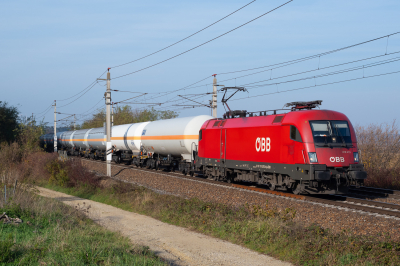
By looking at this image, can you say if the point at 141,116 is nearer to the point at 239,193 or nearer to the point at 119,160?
the point at 119,160

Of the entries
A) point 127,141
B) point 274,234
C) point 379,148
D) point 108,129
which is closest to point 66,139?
point 127,141

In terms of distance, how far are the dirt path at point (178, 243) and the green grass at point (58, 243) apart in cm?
69

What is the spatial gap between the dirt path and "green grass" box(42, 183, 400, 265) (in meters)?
0.39

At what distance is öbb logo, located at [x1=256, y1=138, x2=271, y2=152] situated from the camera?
56.7 ft

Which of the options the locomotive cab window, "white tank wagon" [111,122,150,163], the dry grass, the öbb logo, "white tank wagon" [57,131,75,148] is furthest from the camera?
"white tank wagon" [57,131,75,148]

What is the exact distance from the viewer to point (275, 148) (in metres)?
16.8

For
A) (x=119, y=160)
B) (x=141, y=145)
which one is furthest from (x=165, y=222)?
(x=119, y=160)

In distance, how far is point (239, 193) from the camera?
1711 centimetres

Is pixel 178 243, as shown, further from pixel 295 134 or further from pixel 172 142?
pixel 172 142

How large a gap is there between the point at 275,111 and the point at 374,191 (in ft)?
18.9

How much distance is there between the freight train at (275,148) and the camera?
15148 millimetres

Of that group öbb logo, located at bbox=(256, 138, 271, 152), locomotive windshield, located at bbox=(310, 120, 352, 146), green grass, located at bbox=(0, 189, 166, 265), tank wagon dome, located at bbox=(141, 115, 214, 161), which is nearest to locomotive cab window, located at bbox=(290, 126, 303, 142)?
locomotive windshield, located at bbox=(310, 120, 352, 146)

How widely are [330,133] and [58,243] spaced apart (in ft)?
36.9

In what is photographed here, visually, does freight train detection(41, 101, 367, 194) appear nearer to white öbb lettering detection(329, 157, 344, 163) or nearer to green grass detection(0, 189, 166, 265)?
white öbb lettering detection(329, 157, 344, 163)
